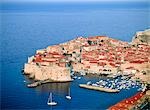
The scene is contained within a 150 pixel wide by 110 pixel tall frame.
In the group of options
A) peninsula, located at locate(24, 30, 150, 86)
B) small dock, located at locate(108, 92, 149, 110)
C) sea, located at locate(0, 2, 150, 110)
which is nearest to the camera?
small dock, located at locate(108, 92, 149, 110)

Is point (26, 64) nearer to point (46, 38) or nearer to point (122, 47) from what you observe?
point (46, 38)

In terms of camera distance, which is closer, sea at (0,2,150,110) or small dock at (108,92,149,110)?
small dock at (108,92,149,110)


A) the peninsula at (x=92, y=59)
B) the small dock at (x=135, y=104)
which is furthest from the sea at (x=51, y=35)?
the small dock at (x=135, y=104)

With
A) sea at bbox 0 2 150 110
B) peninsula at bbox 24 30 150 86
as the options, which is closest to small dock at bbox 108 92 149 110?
sea at bbox 0 2 150 110

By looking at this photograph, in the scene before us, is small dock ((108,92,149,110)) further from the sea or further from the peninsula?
the peninsula

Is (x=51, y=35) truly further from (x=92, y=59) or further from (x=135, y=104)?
(x=135, y=104)

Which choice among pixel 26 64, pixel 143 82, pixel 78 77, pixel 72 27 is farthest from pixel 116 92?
pixel 72 27
